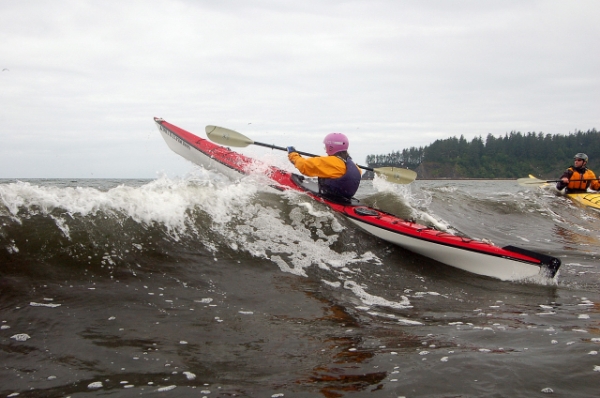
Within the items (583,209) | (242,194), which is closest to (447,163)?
(583,209)

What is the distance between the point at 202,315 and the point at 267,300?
65 cm

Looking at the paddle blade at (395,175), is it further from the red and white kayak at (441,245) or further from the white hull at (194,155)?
the white hull at (194,155)

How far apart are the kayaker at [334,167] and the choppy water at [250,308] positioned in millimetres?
429

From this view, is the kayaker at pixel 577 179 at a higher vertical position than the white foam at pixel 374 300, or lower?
higher

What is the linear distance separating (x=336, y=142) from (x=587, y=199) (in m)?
9.17

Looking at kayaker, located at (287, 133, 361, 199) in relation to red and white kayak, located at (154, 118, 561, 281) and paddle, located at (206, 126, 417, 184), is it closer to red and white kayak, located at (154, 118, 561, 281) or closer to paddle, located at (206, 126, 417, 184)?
red and white kayak, located at (154, 118, 561, 281)

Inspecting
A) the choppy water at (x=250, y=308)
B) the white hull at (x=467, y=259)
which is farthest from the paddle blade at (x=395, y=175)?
the white hull at (x=467, y=259)

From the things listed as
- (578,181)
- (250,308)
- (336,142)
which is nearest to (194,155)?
(336,142)

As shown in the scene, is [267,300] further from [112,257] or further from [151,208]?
[151,208]

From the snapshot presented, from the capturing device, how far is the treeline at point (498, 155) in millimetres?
71375

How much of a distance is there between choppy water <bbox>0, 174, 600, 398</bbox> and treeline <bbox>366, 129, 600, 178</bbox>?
211 feet

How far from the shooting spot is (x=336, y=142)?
20.2 ft

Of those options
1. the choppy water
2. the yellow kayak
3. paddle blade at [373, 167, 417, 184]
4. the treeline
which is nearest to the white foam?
the choppy water

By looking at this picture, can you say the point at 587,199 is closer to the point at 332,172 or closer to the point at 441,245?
the point at 441,245
